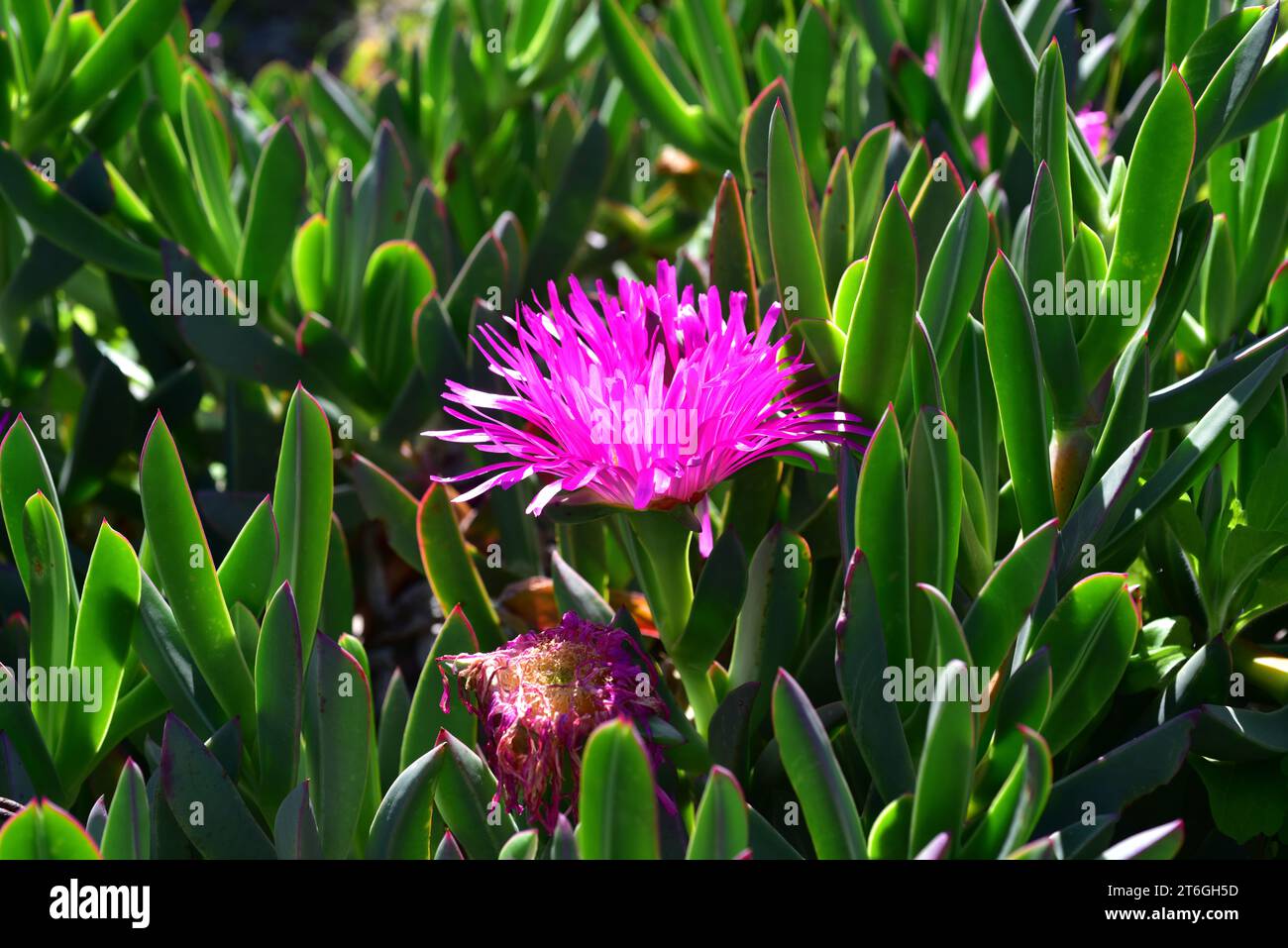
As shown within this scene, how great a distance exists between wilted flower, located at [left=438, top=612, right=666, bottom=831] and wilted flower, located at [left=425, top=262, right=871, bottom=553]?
0.29 ft

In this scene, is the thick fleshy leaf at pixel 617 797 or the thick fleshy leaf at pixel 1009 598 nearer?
the thick fleshy leaf at pixel 617 797

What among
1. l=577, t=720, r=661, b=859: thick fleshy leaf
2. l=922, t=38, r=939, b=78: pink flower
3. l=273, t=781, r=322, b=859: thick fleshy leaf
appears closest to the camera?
l=577, t=720, r=661, b=859: thick fleshy leaf

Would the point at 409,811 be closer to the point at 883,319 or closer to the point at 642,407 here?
the point at 642,407

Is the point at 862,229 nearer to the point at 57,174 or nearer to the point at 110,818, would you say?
the point at 110,818

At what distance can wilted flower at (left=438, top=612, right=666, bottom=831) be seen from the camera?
62 cm

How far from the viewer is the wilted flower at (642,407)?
A: 0.63m

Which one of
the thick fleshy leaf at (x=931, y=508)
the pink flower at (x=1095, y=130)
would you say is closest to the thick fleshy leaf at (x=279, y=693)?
the thick fleshy leaf at (x=931, y=508)

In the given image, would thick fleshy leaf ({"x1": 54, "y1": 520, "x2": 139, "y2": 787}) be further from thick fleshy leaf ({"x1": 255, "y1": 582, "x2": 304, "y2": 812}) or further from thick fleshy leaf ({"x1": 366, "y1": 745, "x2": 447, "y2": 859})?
thick fleshy leaf ({"x1": 366, "y1": 745, "x2": 447, "y2": 859})

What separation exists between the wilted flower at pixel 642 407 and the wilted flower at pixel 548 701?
9 centimetres

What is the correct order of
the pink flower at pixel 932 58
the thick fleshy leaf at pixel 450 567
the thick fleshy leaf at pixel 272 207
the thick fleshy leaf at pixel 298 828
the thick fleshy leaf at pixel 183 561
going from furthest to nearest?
the pink flower at pixel 932 58
the thick fleshy leaf at pixel 272 207
the thick fleshy leaf at pixel 450 567
the thick fleshy leaf at pixel 183 561
the thick fleshy leaf at pixel 298 828

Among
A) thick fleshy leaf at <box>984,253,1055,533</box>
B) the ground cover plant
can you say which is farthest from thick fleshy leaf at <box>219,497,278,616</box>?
thick fleshy leaf at <box>984,253,1055,533</box>

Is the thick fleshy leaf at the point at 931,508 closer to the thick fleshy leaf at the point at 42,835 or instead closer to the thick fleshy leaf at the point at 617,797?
the thick fleshy leaf at the point at 617,797
